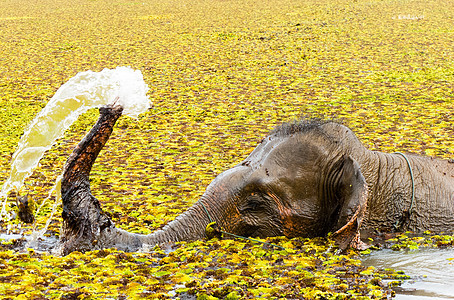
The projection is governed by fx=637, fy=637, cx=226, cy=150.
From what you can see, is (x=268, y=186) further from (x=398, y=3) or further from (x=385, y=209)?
(x=398, y=3)

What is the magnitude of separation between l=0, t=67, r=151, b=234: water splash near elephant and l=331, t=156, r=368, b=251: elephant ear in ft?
5.91

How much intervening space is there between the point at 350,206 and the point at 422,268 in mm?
742

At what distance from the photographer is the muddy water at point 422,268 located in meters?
4.59

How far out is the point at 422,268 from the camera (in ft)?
16.6

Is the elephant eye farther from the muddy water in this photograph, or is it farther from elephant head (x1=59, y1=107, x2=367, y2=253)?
the muddy water

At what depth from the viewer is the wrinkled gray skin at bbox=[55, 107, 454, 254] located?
5.18m

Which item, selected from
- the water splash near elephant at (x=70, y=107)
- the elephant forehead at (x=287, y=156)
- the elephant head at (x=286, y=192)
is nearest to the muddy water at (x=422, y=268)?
the elephant head at (x=286, y=192)

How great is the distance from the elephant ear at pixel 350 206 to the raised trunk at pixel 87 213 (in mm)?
1399

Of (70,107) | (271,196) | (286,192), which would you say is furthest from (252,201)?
(70,107)

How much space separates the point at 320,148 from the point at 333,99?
6.59 metres

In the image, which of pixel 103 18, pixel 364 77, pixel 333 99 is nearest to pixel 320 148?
pixel 333 99

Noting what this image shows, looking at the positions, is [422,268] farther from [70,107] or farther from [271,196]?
[70,107]

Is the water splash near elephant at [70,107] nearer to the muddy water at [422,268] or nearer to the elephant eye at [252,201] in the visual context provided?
the elephant eye at [252,201]

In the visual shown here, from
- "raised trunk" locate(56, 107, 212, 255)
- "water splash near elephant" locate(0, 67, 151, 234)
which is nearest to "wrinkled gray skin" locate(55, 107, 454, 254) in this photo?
"raised trunk" locate(56, 107, 212, 255)
